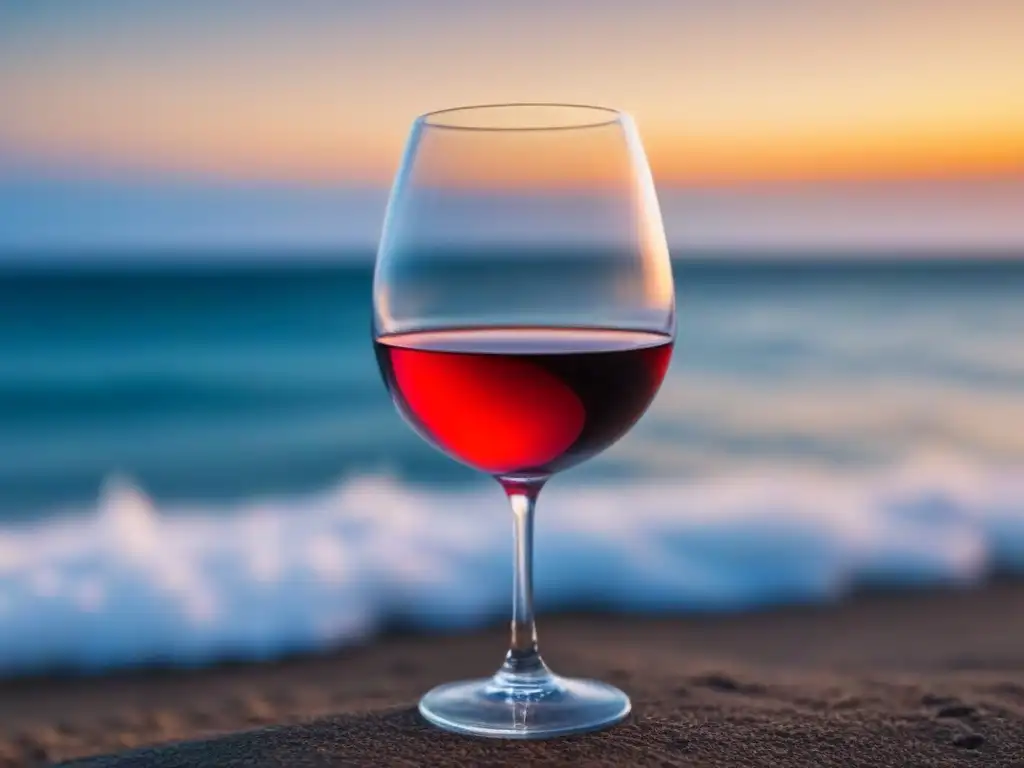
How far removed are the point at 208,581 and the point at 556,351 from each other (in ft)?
10.4

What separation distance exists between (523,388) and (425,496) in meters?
4.19

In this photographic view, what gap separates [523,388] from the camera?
5.50 ft

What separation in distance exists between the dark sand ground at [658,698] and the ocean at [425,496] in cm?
21

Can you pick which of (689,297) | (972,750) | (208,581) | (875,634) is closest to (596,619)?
(875,634)

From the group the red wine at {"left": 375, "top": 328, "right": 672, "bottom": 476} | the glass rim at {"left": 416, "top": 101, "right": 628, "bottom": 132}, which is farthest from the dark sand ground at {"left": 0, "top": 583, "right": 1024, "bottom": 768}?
the glass rim at {"left": 416, "top": 101, "right": 628, "bottom": 132}

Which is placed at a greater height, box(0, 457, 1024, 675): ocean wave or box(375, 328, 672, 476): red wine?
box(375, 328, 672, 476): red wine

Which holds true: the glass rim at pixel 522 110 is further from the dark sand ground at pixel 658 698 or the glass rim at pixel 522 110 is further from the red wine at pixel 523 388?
the dark sand ground at pixel 658 698

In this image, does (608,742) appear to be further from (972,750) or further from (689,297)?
(689,297)

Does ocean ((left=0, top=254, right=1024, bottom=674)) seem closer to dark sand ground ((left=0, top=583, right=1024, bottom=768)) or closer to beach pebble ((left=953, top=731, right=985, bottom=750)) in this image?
dark sand ground ((left=0, top=583, right=1024, bottom=768))

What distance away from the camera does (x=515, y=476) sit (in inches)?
71.0

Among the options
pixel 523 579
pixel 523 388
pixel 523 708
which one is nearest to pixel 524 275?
pixel 523 388

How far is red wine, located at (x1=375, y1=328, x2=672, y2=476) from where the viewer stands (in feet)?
5.51

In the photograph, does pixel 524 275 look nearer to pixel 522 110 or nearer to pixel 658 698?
pixel 522 110

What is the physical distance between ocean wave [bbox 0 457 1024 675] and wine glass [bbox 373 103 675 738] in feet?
7.86
